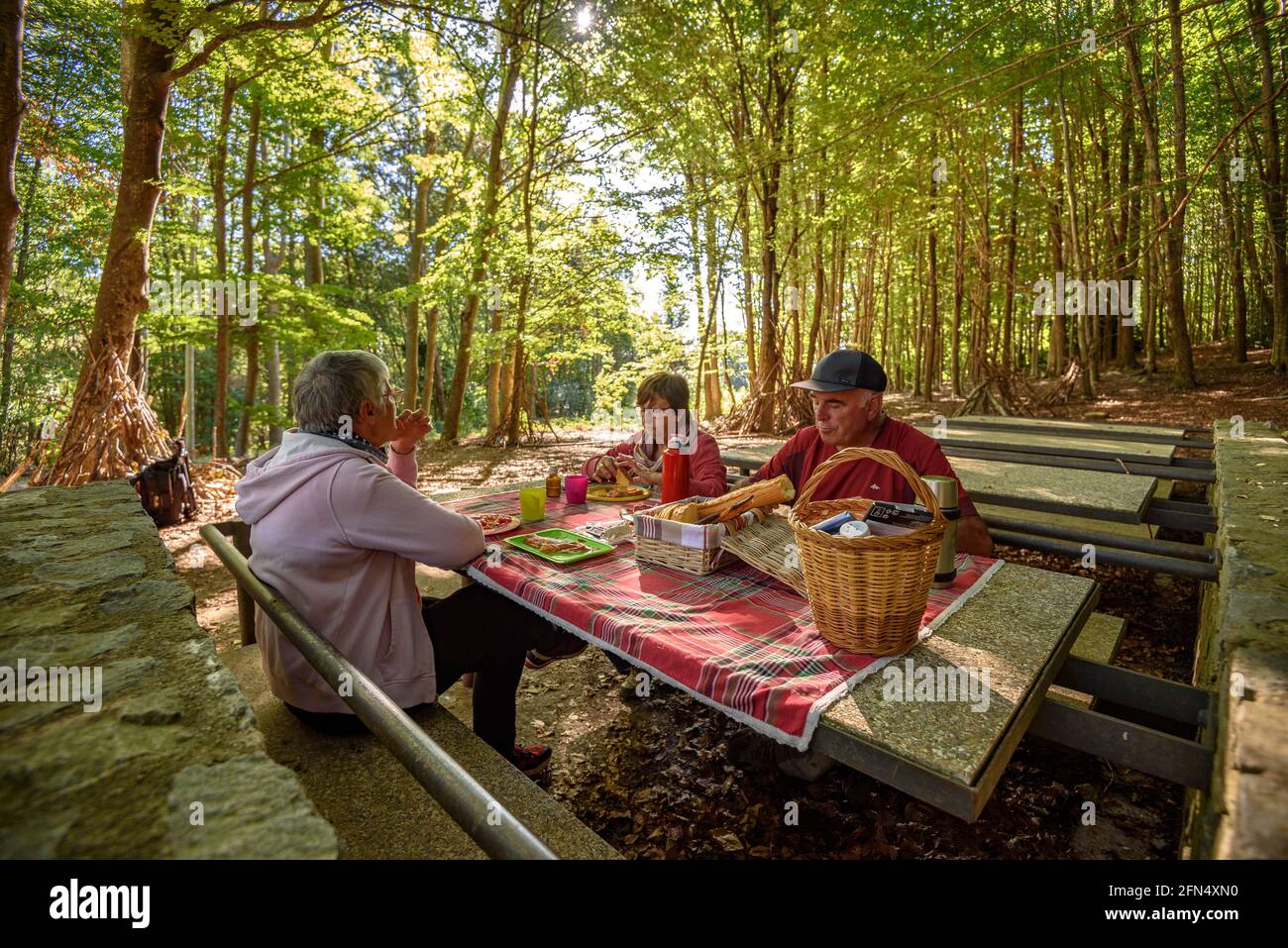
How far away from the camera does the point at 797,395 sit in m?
10.3

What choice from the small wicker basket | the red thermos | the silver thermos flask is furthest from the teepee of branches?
the silver thermos flask

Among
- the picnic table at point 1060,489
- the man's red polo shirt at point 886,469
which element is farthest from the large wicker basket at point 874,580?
the picnic table at point 1060,489

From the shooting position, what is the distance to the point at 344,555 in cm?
187

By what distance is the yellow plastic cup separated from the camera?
255cm

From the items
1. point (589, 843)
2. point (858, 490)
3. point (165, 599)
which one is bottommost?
point (589, 843)

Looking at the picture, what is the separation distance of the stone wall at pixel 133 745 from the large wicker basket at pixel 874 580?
39.2 inches

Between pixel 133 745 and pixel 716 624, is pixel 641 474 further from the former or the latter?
pixel 133 745

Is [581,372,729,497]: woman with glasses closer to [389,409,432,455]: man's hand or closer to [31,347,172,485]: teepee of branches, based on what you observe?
[389,409,432,455]: man's hand

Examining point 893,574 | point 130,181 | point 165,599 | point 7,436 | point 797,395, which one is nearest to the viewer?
point 893,574

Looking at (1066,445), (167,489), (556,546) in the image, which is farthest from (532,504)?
(167,489)

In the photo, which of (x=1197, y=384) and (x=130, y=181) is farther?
(x=1197, y=384)

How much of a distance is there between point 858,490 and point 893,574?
1367mm
